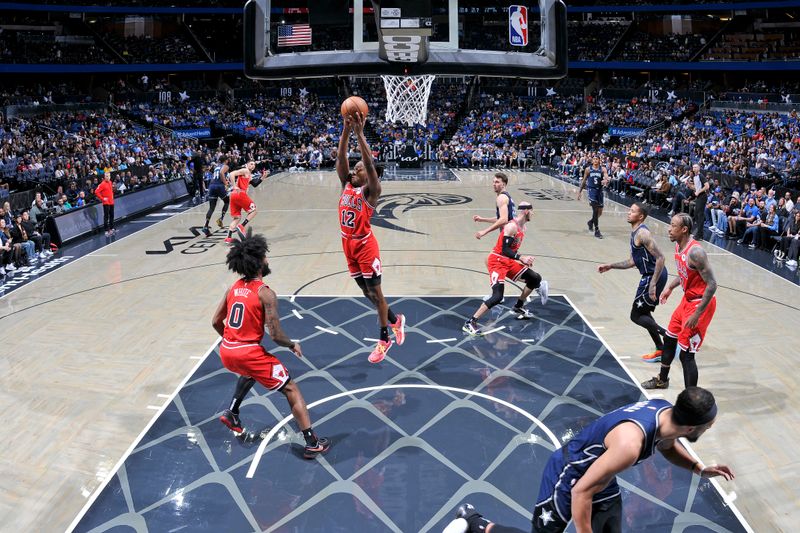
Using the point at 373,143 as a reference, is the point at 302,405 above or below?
below

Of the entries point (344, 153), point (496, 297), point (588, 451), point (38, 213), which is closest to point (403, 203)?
point (38, 213)

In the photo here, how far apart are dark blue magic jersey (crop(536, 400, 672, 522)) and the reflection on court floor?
1051mm

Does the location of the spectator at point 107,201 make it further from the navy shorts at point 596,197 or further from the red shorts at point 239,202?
the navy shorts at point 596,197

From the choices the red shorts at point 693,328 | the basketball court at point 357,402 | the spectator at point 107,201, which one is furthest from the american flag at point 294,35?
the spectator at point 107,201

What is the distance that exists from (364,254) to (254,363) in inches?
75.7

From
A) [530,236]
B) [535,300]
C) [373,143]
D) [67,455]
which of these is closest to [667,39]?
[373,143]

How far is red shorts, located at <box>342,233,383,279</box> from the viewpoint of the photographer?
6207 millimetres

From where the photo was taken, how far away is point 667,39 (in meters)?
40.2

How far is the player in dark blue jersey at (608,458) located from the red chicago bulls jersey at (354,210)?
323 cm

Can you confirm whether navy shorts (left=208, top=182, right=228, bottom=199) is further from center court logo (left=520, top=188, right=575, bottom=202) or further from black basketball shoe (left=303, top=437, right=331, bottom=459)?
center court logo (left=520, top=188, right=575, bottom=202)

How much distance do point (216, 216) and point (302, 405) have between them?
12.7 m

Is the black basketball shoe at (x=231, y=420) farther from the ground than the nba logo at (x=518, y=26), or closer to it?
closer to it

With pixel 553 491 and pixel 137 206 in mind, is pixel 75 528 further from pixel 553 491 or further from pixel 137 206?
pixel 137 206

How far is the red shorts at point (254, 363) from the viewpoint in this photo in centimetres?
462
